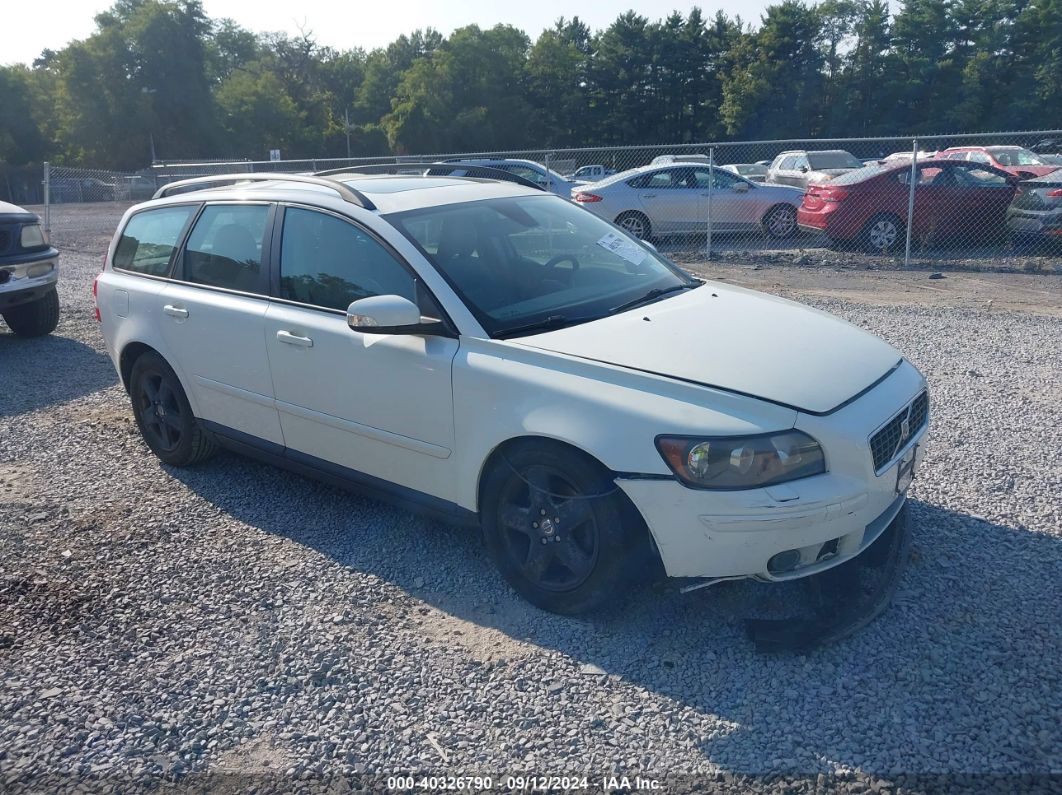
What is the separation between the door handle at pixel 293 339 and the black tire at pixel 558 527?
1.21m

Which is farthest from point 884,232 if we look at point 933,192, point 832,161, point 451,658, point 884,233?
point 832,161

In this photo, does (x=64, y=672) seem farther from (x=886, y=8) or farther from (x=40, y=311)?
(x=886, y=8)

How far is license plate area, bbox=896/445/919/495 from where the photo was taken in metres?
3.58

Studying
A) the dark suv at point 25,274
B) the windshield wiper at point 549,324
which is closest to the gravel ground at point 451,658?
the windshield wiper at point 549,324

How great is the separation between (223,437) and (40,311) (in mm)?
5719

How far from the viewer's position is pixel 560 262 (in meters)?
4.42

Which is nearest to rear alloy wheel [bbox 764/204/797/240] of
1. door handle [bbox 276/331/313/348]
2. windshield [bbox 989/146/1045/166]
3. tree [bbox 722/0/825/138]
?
windshield [bbox 989/146/1045/166]

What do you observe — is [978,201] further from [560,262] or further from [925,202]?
[560,262]

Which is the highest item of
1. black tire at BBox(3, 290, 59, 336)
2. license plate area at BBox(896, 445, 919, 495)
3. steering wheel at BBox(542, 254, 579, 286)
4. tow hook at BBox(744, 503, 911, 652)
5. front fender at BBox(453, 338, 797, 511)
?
steering wheel at BBox(542, 254, 579, 286)

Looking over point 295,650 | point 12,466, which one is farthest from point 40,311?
point 295,650

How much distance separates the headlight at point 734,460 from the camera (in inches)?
125

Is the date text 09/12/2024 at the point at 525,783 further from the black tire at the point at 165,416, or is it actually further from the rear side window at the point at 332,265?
the black tire at the point at 165,416

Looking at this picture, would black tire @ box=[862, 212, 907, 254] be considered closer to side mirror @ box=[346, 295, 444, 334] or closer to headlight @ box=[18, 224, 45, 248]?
headlight @ box=[18, 224, 45, 248]

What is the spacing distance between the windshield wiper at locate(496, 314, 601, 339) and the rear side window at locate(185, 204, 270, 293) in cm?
157
